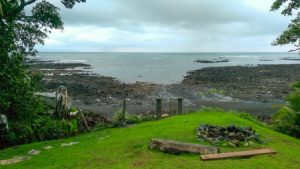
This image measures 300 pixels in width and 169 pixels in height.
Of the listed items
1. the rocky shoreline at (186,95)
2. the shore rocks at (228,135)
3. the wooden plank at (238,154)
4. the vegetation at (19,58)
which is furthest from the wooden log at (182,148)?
the rocky shoreline at (186,95)

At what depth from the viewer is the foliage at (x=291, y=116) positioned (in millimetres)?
13500

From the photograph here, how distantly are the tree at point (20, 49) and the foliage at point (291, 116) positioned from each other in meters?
9.50

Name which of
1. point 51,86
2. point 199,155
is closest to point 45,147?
point 199,155

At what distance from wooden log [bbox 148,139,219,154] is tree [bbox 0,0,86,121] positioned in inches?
197

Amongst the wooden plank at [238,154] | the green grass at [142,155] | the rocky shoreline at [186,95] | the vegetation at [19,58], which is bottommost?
the rocky shoreline at [186,95]

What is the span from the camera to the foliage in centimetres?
1350

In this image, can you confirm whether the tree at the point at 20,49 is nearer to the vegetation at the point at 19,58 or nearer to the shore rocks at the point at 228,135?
the vegetation at the point at 19,58

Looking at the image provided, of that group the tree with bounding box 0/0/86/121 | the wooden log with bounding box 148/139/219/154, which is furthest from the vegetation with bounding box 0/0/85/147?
the wooden log with bounding box 148/139/219/154

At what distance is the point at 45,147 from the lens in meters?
12.5

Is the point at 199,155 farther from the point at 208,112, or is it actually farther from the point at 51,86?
the point at 51,86

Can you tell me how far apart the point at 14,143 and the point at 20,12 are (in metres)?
5.42

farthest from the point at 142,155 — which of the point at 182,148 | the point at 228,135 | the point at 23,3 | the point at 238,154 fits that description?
the point at 23,3

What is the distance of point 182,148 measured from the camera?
32.5 feet

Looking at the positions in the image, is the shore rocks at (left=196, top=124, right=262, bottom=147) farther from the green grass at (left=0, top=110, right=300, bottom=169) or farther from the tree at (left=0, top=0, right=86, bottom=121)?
the tree at (left=0, top=0, right=86, bottom=121)
